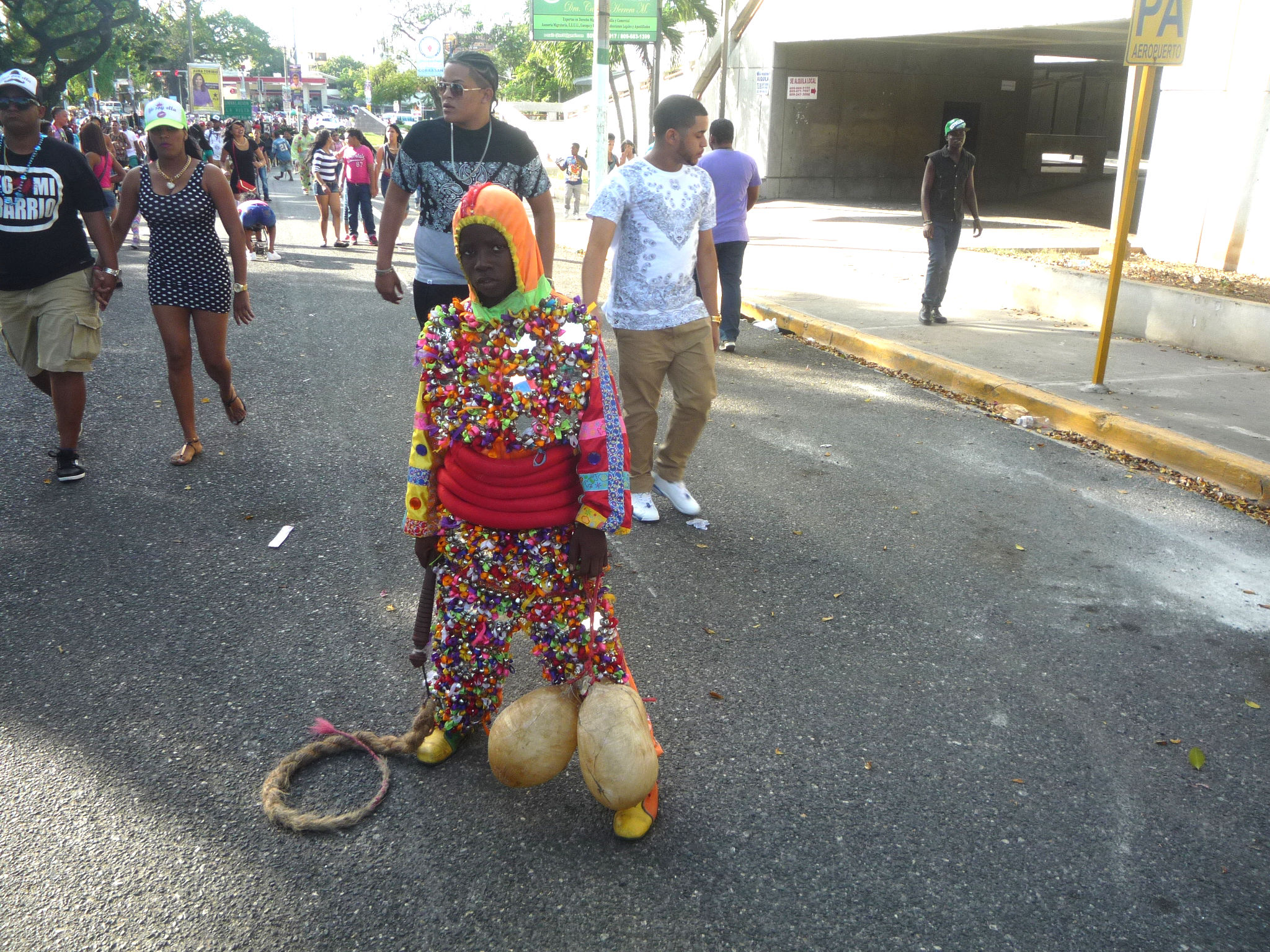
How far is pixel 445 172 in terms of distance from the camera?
14.6 feet

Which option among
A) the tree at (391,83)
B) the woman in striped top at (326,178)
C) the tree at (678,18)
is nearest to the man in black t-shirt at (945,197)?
the woman in striped top at (326,178)

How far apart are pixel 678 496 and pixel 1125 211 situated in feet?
13.1

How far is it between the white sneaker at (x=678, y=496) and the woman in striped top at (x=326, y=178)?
11.0 meters

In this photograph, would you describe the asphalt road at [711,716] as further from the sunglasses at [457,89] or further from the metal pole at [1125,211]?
the sunglasses at [457,89]

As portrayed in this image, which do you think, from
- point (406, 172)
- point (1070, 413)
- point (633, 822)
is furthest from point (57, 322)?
point (1070, 413)

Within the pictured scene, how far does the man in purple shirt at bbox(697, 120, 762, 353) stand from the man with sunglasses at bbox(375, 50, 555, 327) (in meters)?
3.97

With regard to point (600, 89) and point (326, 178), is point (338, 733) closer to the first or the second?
point (326, 178)

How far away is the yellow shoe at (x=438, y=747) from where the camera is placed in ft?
10.1

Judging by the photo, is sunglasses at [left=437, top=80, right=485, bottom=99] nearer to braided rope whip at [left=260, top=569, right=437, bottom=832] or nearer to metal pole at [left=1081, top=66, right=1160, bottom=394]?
braided rope whip at [left=260, top=569, right=437, bottom=832]

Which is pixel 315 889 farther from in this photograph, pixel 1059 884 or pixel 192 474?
pixel 192 474

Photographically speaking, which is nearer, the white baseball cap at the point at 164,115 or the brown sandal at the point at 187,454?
the white baseball cap at the point at 164,115

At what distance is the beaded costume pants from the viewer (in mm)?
2781

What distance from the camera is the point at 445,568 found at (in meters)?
2.89

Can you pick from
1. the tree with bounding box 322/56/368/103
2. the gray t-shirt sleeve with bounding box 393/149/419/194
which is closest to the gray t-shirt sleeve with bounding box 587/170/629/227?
the gray t-shirt sleeve with bounding box 393/149/419/194
